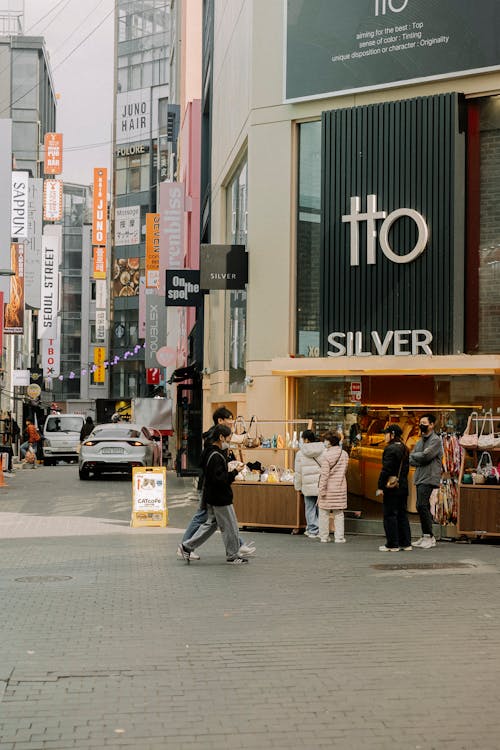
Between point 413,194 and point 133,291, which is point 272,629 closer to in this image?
point 413,194

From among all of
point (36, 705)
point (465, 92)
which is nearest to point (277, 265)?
point (465, 92)

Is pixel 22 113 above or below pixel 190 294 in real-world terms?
above

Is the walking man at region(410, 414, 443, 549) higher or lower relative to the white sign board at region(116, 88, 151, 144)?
lower

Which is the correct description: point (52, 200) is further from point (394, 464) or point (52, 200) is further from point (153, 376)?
point (394, 464)

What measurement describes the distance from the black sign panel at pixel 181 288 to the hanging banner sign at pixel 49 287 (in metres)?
39.7

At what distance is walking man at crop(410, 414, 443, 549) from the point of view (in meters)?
15.0

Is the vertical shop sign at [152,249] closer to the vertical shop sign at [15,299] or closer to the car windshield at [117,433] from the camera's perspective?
the vertical shop sign at [15,299]

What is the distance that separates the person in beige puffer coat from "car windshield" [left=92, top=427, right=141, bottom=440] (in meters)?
14.3

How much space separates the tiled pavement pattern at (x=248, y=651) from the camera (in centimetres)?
597

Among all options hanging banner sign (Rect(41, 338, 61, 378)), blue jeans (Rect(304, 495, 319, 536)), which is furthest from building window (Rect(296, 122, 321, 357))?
hanging banner sign (Rect(41, 338, 61, 378))

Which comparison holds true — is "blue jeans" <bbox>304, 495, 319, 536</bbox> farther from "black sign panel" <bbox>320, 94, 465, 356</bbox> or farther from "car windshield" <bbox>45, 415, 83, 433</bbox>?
"car windshield" <bbox>45, 415, 83, 433</bbox>

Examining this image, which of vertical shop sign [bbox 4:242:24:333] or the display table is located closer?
the display table

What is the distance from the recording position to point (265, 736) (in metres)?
5.84

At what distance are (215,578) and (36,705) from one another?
545cm
